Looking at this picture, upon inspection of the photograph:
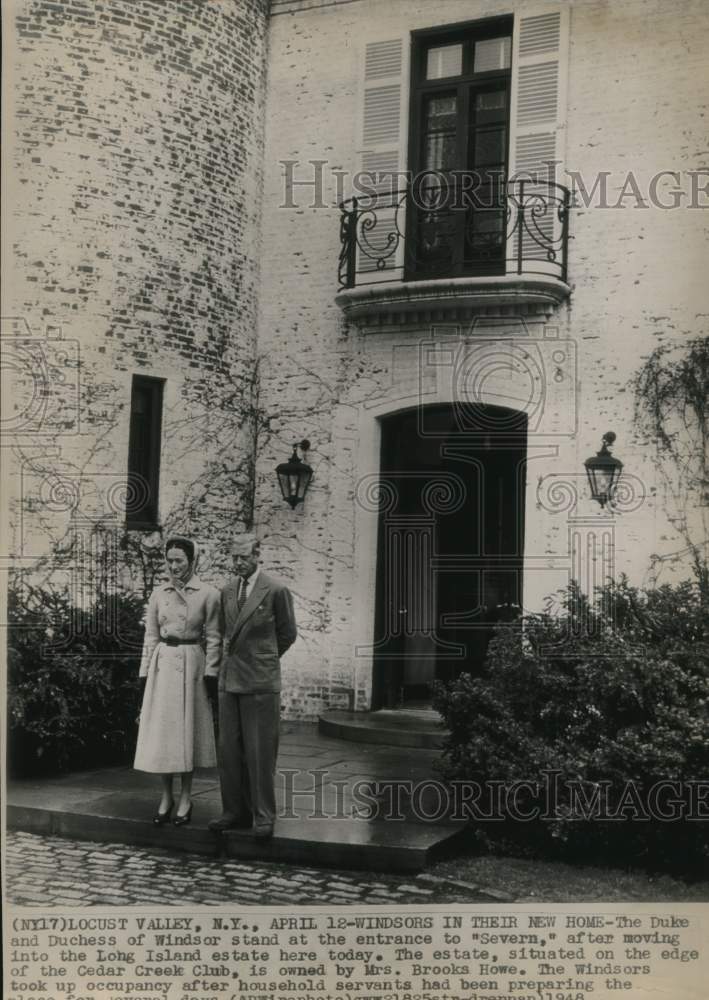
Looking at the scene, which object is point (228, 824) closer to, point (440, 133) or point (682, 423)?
point (682, 423)

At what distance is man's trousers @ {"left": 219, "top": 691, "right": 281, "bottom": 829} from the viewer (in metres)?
5.97

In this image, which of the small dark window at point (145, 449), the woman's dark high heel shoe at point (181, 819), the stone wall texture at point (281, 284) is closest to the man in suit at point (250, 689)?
the woman's dark high heel shoe at point (181, 819)

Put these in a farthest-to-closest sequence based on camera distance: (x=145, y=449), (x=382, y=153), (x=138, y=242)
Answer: (x=382, y=153)
(x=145, y=449)
(x=138, y=242)

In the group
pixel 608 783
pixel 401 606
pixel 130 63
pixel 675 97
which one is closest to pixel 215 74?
pixel 130 63

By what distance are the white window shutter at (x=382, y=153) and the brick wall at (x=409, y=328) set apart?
0.12 metres

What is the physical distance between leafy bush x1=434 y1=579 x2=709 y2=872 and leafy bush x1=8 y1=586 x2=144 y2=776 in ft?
8.89

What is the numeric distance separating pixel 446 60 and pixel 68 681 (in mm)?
6378

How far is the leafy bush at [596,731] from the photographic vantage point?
5.62 metres

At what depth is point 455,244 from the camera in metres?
9.20

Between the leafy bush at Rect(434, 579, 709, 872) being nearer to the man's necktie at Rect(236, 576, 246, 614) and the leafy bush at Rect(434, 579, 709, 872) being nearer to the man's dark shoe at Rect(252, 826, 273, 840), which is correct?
the man's dark shoe at Rect(252, 826, 273, 840)

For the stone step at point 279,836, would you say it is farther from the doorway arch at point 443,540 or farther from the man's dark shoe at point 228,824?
the doorway arch at point 443,540

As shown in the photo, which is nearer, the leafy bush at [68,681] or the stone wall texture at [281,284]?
the leafy bush at [68,681]

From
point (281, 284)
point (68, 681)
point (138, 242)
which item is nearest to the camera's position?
point (68, 681)

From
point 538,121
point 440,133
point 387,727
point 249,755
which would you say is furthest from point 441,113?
point 249,755
